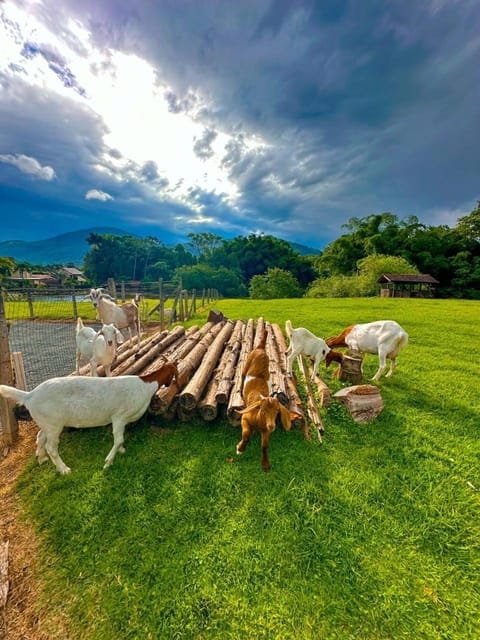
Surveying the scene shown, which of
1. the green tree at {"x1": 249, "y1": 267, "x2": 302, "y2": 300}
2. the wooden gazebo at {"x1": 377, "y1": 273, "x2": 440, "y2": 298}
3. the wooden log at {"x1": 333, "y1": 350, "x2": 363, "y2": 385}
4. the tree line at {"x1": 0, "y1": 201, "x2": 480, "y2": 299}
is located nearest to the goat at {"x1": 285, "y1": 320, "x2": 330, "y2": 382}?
the wooden log at {"x1": 333, "y1": 350, "x2": 363, "y2": 385}

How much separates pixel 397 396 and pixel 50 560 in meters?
6.38

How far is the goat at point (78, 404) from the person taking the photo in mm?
3318

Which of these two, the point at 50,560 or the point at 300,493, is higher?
the point at 300,493

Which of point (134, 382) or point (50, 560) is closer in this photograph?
point (50, 560)

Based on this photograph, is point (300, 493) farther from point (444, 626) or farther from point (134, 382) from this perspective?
point (134, 382)

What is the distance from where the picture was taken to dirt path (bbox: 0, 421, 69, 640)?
6.77 ft

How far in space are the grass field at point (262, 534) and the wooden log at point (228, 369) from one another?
57 cm

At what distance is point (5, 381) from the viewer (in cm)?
405

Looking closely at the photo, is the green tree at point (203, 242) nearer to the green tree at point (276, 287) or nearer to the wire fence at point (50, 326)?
the green tree at point (276, 287)

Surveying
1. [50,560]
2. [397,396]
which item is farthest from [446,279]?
[50,560]

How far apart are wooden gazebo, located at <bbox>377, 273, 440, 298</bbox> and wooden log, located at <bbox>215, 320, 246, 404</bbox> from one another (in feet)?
108

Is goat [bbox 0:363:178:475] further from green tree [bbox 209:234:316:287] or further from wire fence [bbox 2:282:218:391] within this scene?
green tree [bbox 209:234:316:287]

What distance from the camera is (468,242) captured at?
42.6 m

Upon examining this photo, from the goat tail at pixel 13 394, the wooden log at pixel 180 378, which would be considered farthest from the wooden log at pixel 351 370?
the goat tail at pixel 13 394
